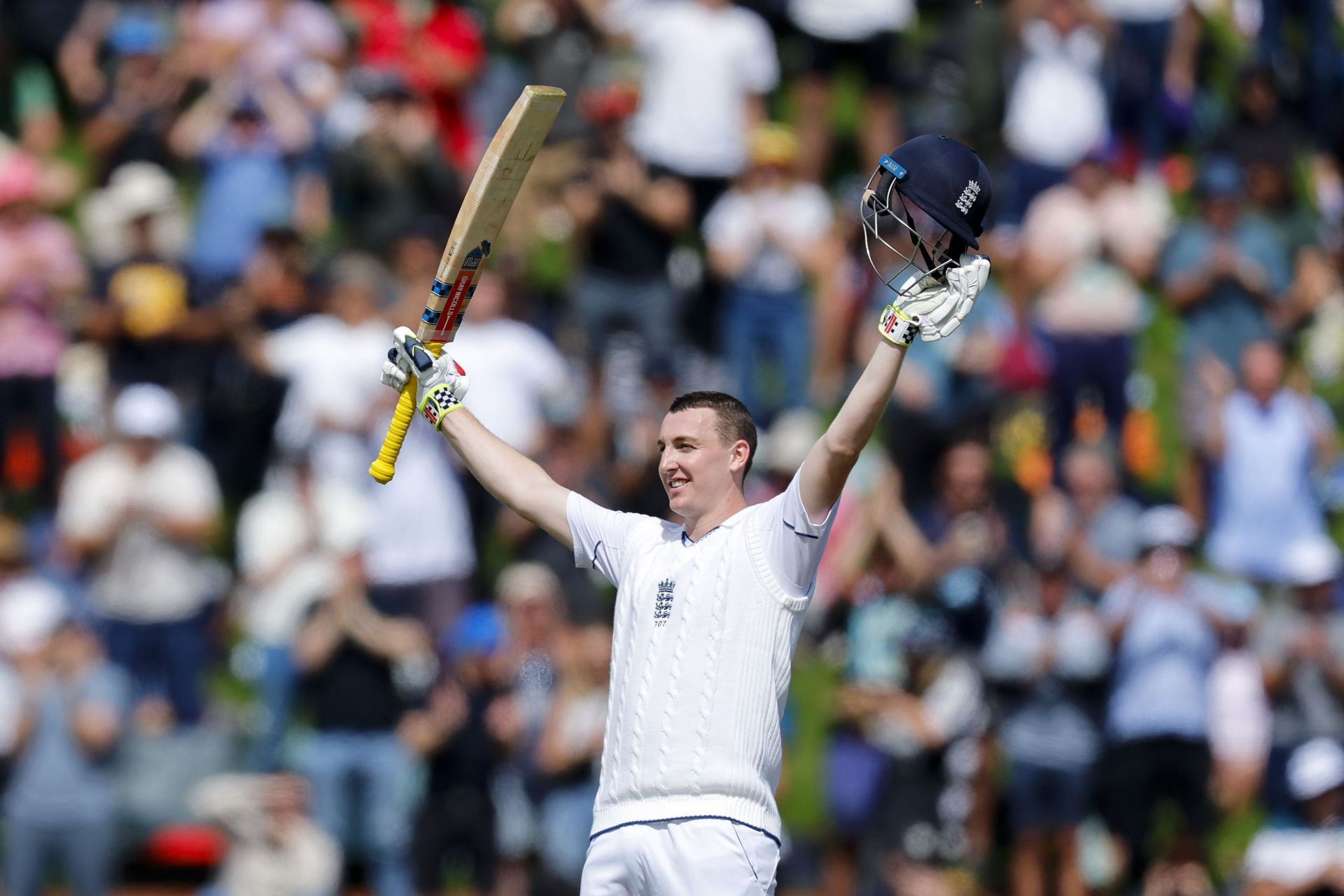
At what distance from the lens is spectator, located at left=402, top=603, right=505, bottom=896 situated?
38.9 feet

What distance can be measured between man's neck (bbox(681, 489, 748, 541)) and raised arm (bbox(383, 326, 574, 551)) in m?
0.51

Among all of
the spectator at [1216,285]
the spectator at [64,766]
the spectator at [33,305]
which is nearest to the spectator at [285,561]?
the spectator at [64,766]

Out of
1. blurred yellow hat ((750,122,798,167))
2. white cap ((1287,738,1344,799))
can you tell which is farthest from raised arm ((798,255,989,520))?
blurred yellow hat ((750,122,798,167))

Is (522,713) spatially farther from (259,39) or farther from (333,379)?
(259,39)

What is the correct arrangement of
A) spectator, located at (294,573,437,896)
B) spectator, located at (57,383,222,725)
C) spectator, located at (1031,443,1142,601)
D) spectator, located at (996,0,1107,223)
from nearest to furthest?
spectator, located at (294,573,437,896) < spectator, located at (57,383,222,725) < spectator, located at (1031,443,1142,601) < spectator, located at (996,0,1107,223)

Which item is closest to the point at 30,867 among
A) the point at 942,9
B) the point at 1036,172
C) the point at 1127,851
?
the point at 1127,851

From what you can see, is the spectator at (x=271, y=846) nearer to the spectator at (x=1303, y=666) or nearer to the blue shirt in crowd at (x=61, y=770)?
the blue shirt in crowd at (x=61, y=770)

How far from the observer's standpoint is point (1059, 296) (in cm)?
1502

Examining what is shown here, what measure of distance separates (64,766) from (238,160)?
→ 524cm

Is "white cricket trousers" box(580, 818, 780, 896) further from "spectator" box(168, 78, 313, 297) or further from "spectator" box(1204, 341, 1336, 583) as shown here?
"spectator" box(168, 78, 313, 297)

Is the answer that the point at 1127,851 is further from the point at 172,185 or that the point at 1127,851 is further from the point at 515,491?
the point at 172,185

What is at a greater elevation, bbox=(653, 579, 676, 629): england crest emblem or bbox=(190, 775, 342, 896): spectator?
bbox=(653, 579, 676, 629): england crest emblem

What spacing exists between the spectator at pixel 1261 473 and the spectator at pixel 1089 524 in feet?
3.07

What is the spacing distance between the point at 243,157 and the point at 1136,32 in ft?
23.5
